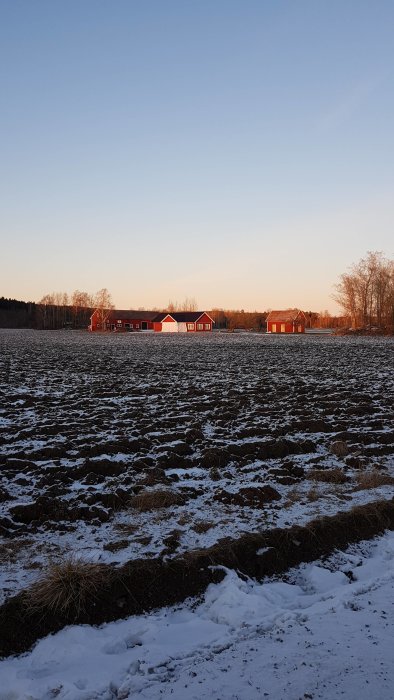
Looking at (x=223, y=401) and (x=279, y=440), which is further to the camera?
(x=223, y=401)

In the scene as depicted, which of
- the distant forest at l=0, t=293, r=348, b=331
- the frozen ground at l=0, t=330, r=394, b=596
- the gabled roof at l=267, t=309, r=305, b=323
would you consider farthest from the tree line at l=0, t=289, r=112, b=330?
the frozen ground at l=0, t=330, r=394, b=596

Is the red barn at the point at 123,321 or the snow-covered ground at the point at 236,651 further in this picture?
the red barn at the point at 123,321

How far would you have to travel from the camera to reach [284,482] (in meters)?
6.50

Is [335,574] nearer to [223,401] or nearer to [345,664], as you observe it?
[345,664]

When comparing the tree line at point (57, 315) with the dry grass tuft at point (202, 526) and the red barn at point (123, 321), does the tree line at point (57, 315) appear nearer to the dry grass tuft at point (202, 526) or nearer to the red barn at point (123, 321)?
the red barn at point (123, 321)

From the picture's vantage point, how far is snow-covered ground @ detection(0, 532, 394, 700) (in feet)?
9.64

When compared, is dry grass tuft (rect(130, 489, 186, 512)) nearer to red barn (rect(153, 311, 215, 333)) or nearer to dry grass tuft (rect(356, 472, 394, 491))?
dry grass tuft (rect(356, 472, 394, 491))

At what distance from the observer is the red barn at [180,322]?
9488 cm

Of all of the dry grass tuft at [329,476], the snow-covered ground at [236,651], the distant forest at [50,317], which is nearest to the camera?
the snow-covered ground at [236,651]

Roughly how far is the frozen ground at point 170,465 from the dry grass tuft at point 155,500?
0.05 ft

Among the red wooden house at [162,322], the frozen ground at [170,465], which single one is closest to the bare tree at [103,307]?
the red wooden house at [162,322]

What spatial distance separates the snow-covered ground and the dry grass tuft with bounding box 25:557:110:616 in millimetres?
247

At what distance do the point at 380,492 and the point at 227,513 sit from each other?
2.26 meters

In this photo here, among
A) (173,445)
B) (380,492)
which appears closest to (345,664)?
(380,492)
